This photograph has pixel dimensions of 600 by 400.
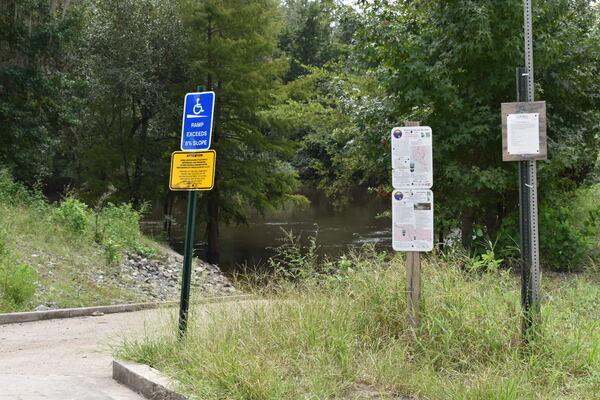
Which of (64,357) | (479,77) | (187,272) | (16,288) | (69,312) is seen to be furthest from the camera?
(479,77)

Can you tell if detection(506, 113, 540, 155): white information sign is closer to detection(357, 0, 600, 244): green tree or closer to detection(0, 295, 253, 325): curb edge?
detection(0, 295, 253, 325): curb edge

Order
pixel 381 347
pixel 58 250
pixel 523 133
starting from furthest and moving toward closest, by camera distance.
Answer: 1. pixel 58 250
2. pixel 381 347
3. pixel 523 133

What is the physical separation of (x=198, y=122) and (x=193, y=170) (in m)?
0.47

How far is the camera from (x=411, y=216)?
5508 mm

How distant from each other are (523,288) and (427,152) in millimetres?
1424

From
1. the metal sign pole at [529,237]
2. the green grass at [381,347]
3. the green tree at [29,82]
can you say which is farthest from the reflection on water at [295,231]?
the metal sign pole at [529,237]

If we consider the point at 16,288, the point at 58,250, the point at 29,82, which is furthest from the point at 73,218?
the point at 29,82

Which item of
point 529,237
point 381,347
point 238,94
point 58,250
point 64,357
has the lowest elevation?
point 64,357

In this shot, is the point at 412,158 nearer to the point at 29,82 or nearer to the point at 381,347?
the point at 381,347

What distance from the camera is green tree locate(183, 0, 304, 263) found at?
72.5ft

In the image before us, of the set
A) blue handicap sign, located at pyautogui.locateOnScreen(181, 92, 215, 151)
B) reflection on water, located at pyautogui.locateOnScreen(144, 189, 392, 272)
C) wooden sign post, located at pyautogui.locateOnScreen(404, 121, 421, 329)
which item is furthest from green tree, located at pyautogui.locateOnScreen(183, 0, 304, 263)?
wooden sign post, located at pyautogui.locateOnScreen(404, 121, 421, 329)

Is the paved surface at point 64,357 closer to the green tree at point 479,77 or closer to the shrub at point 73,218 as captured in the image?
the shrub at point 73,218

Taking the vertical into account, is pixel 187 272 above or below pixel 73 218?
below

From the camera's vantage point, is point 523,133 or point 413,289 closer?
point 523,133
